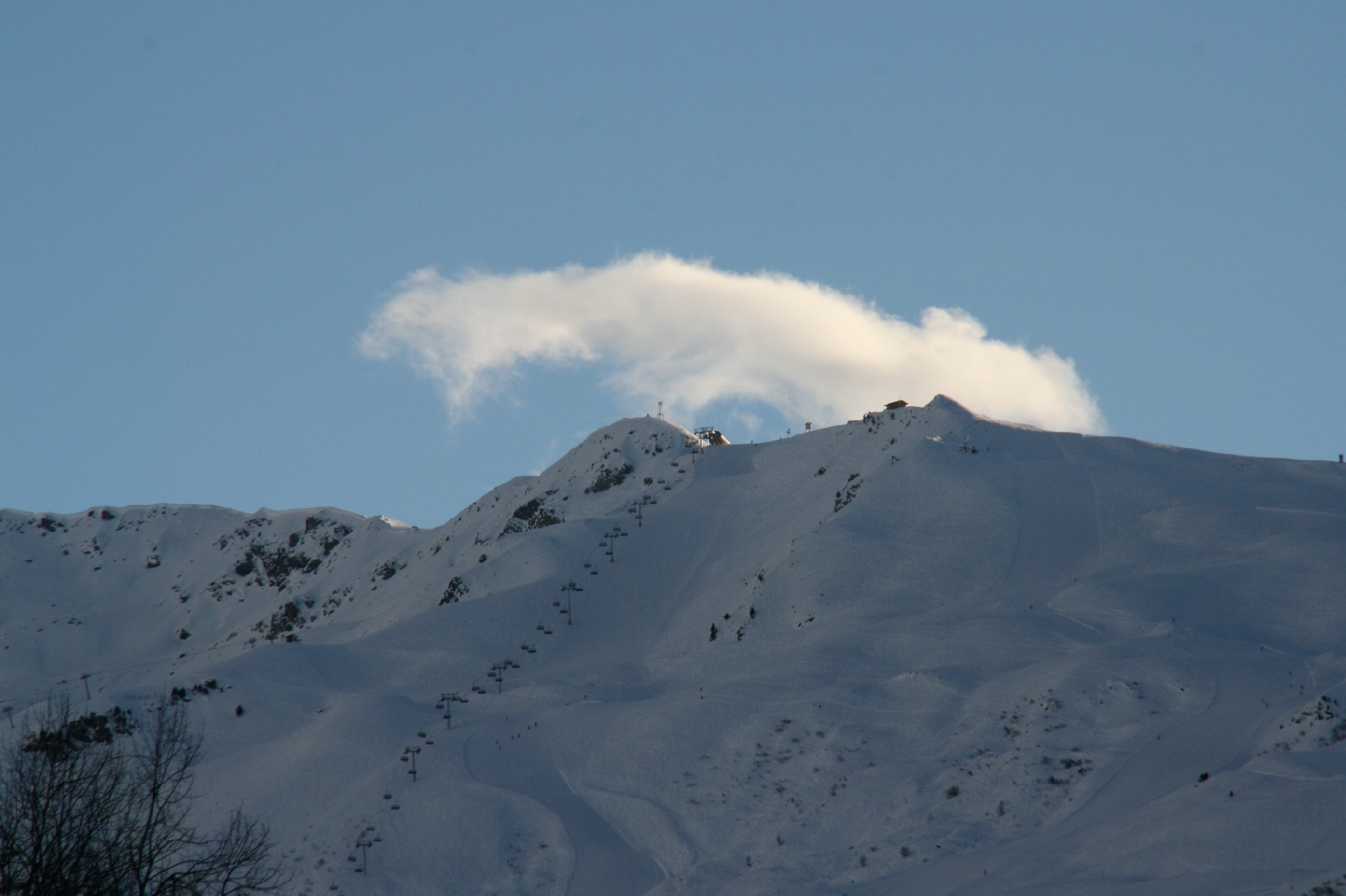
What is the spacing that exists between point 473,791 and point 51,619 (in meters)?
95.1

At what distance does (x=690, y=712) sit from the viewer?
130ft

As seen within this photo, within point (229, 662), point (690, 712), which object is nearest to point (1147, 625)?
point (690, 712)

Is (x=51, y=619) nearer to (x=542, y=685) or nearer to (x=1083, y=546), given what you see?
(x=542, y=685)

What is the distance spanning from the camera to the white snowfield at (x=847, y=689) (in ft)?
93.5

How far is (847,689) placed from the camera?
39469 millimetres

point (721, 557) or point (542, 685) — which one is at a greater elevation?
point (721, 557)

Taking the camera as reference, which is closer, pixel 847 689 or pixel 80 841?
pixel 80 841

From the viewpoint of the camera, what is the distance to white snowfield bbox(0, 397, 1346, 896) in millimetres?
28500

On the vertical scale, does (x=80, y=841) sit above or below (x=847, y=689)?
below

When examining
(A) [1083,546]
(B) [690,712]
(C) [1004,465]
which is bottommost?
(B) [690,712]

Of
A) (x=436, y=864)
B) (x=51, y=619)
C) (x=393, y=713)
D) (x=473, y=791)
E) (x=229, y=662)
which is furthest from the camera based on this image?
(x=51, y=619)

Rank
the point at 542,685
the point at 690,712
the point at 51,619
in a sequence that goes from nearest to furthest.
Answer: the point at 690,712, the point at 542,685, the point at 51,619

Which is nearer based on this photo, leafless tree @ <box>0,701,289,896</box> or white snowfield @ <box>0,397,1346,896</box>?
leafless tree @ <box>0,701,289,896</box>

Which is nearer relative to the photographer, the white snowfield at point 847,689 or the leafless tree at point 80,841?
the leafless tree at point 80,841
